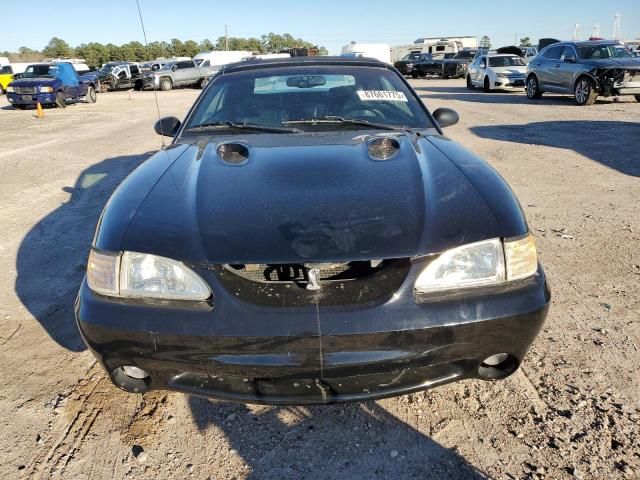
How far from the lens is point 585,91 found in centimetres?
1308

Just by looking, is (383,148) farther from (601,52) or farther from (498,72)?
(498,72)

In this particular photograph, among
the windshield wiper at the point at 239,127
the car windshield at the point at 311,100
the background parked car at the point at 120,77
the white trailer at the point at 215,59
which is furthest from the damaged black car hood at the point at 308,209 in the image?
the background parked car at the point at 120,77

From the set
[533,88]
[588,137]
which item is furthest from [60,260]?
[533,88]

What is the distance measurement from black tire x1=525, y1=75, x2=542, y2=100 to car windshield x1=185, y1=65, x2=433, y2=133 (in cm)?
1378

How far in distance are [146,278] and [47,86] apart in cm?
1978

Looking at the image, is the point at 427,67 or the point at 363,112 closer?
the point at 363,112

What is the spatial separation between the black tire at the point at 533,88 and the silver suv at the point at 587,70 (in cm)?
8

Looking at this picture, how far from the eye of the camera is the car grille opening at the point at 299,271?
5.80 feet

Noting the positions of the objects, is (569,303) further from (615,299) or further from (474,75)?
(474,75)

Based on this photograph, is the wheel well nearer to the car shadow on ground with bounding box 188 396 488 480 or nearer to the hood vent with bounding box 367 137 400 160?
the hood vent with bounding box 367 137 400 160

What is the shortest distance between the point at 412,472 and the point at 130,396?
134 centimetres

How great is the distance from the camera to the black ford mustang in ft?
5.62

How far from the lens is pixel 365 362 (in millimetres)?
1731

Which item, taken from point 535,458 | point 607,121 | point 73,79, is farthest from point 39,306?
point 73,79
